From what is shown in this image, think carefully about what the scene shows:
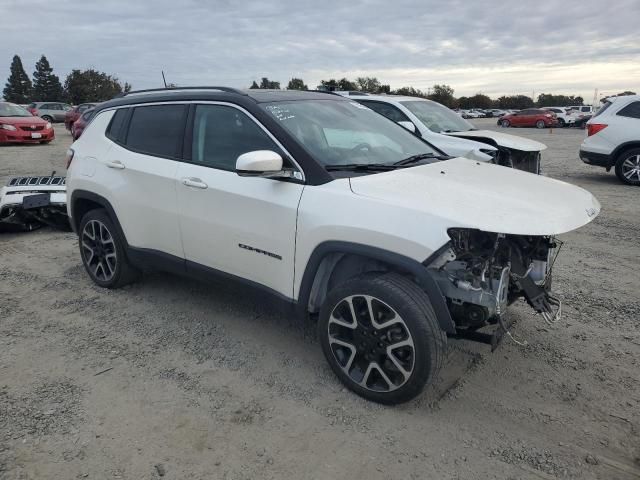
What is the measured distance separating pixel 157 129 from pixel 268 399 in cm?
239

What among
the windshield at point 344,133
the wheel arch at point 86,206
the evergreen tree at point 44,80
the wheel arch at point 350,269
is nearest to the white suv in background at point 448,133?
the windshield at point 344,133

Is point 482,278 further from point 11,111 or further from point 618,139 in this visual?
point 11,111

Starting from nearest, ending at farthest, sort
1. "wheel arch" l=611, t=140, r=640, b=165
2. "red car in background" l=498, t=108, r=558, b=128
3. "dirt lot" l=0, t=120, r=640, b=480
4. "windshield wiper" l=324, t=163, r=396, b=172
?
"dirt lot" l=0, t=120, r=640, b=480
"windshield wiper" l=324, t=163, r=396, b=172
"wheel arch" l=611, t=140, r=640, b=165
"red car in background" l=498, t=108, r=558, b=128

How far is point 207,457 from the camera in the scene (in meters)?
2.70

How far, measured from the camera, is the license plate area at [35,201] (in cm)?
661

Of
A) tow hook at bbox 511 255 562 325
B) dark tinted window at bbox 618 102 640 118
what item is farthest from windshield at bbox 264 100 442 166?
dark tinted window at bbox 618 102 640 118

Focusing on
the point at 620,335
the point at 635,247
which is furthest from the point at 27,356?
the point at 635,247

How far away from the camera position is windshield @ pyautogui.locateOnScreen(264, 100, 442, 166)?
3539mm

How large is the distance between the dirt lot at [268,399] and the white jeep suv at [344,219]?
0.37 meters

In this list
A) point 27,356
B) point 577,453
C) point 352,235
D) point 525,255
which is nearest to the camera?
point 577,453

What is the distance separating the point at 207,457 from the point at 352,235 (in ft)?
4.61

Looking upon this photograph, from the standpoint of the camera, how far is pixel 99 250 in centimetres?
487

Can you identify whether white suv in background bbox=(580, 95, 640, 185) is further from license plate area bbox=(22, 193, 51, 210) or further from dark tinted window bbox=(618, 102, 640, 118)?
license plate area bbox=(22, 193, 51, 210)

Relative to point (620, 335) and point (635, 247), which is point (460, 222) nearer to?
point (620, 335)
